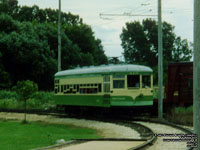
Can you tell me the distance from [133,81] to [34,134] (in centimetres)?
745

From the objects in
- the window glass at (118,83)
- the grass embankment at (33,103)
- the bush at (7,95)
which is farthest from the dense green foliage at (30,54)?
the window glass at (118,83)

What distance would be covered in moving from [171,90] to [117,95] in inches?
187

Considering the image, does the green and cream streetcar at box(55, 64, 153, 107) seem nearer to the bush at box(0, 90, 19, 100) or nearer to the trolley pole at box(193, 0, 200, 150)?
the trolley pole at box(193, 0, 200, 150)

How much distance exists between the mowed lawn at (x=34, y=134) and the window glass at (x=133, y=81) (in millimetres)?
4296

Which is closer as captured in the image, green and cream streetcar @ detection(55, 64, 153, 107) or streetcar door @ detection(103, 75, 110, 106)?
green and cream streetcar @ detection(55, 64, 153, 107)

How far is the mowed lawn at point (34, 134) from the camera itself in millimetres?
15617

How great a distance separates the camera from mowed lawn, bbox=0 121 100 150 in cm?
1562

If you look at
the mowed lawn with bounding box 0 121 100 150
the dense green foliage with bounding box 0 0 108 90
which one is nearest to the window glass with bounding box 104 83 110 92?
the mowed lawn with bounding box 0 121 100 150

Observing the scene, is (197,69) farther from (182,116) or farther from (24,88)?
(24,88)

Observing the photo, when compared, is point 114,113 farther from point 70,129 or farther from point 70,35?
point 70,35

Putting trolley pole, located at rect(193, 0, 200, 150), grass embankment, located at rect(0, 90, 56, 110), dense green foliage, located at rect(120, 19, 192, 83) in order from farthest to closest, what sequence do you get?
dense green foliage, located at rect(120, 19, 192, 83) < grass embankment, located at rect(0, 90, 56, 110) < trolley pole, located at rect(193, 0, 200, 150)

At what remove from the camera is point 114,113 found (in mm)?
26891

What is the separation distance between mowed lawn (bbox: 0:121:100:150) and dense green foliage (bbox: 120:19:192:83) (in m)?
43.0

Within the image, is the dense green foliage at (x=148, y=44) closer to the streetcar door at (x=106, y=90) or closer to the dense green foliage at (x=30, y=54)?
the dense green foliage at (x=30, y=54)
